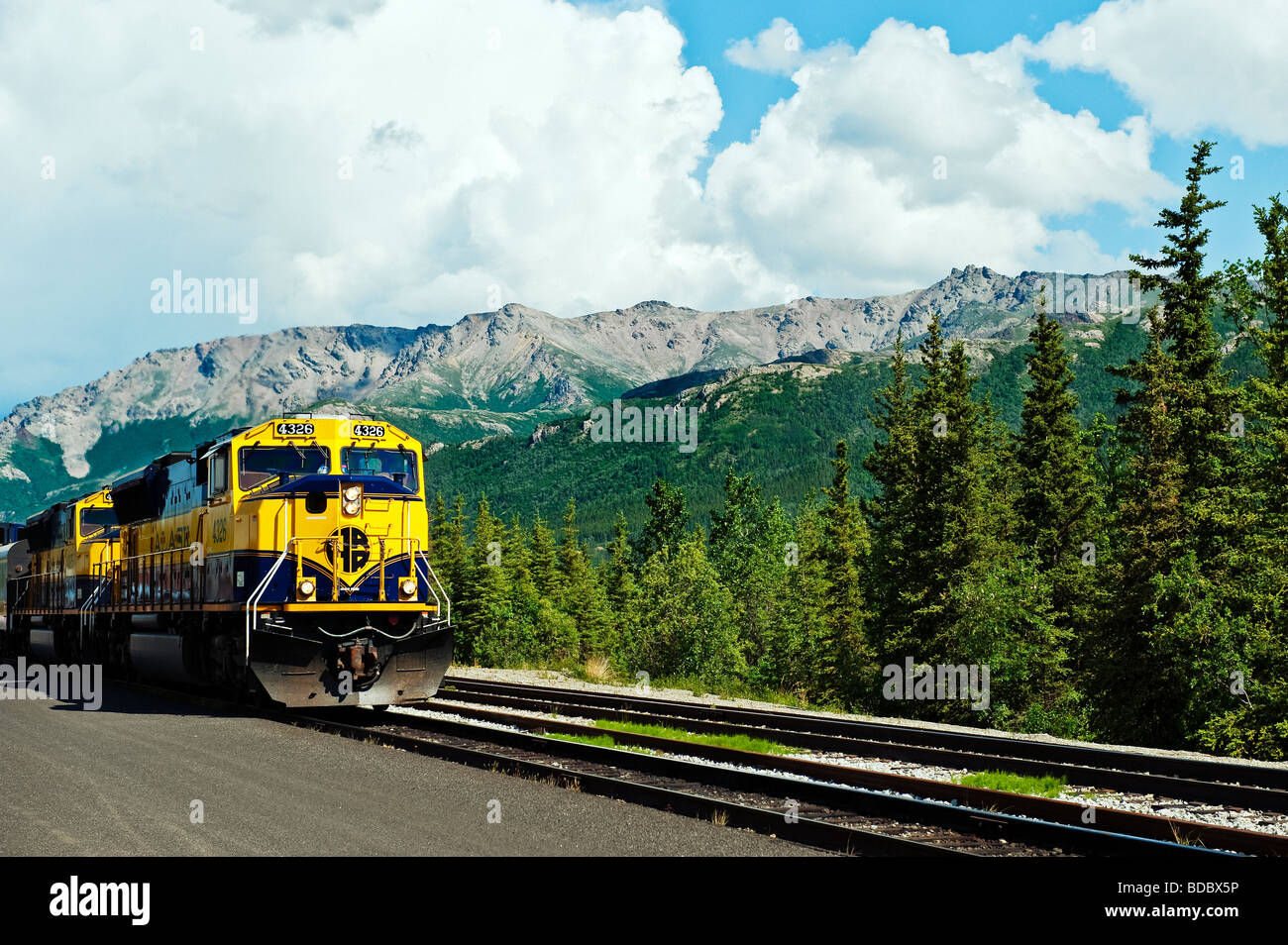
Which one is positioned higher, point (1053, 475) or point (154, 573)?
point (1053, 475)

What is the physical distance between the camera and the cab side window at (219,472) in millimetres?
21453

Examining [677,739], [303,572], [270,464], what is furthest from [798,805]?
[270,464]

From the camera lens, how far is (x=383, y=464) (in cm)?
2219

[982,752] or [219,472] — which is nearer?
[982,752]

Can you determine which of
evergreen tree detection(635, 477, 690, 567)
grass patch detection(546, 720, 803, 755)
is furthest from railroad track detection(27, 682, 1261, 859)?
evergreen tree detection(635, 477, 690, 567)

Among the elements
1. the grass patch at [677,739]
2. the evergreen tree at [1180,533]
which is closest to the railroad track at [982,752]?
the grass patch at [677,739]

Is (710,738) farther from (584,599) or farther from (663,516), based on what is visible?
(663,516)

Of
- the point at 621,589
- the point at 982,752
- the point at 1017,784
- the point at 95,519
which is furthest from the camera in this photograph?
the point at 621,589

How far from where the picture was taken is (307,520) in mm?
20312
